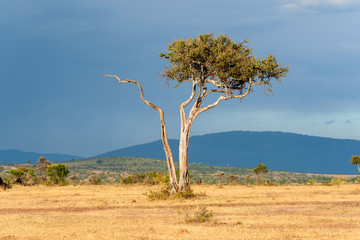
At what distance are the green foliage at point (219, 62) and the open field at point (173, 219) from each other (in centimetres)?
845

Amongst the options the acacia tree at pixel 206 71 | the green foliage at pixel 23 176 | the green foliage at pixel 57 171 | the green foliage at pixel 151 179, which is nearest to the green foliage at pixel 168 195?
the acacia tree at pixel 206 71

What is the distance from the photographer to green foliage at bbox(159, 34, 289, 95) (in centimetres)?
3372

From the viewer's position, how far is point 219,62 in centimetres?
3356

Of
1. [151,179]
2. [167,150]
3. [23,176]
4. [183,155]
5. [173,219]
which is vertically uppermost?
[167,150]

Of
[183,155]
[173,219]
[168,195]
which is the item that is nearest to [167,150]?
[183,155]

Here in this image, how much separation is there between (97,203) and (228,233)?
1425 cm

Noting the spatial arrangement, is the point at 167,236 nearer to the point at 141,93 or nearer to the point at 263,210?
the point at 263,210

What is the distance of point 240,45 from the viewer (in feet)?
116

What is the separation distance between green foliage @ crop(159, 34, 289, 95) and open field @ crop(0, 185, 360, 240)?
8.45 meters

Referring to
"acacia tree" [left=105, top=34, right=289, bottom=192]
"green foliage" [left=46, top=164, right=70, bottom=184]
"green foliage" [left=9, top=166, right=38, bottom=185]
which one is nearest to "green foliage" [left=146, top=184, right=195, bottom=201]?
"acacia tree" [left=105, top=34, right=289, bottom=192]

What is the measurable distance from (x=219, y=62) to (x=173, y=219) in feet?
47.9

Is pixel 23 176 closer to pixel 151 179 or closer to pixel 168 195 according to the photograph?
pixel 151 179

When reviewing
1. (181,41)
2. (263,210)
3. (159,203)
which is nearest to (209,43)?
(181,41)

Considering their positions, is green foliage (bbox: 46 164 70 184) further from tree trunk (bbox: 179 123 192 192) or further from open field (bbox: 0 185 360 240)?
tree trunk (bbox: 179 123 192 192)
